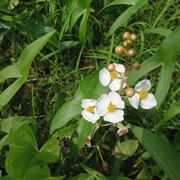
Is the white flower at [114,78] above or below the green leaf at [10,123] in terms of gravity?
above

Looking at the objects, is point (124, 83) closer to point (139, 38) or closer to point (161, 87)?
point (161, 87)

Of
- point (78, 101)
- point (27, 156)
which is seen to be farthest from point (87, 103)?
point (27, 156)

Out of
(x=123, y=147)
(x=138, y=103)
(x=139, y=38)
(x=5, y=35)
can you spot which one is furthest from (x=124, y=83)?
(x=5, y=35)

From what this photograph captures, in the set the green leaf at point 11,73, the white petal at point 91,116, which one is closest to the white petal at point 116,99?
the white petal at point 91,116

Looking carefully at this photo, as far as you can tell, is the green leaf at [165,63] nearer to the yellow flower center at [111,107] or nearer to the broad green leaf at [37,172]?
the yellow flower center at [111,107]

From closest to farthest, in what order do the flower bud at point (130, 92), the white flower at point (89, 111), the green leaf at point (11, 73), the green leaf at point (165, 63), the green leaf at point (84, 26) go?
the flower bud at point (130, 92), the white flower at point (89, 111), the green leaf at point (165, 63), the green leaf at point (11, 73), the green leaf at point (84, 26)

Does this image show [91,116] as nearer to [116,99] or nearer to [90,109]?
[90,109]

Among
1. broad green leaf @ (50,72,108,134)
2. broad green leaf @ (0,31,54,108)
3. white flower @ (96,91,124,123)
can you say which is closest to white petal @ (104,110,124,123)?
white flower @ (96,91,124,123)

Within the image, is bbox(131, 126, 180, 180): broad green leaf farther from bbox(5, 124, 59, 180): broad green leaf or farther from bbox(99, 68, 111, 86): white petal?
bbox(5, 124, 59, 180): broad green leaf
